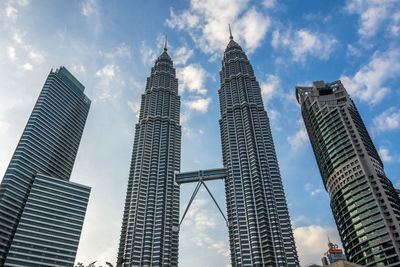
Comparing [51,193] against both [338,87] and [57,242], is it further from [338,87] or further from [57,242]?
[338,87]

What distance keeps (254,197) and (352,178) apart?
47445mm

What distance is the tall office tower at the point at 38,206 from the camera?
145125 mm

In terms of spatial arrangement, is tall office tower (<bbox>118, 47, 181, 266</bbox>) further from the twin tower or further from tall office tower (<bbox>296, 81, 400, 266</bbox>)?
tall office tower (<bbox>296, 81, 400, 266</bbox>)

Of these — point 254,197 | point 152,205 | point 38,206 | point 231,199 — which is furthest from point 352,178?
point 38,206

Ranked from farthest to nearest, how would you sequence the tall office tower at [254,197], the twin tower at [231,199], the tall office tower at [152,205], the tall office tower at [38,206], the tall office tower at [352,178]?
1. the tall office tower at [152,205]
2. the twin tower at [231,199]
3. the tall office tower at [38,206]
4. the tall office tower at [254,197]
5. the tall office tower at [352,178]

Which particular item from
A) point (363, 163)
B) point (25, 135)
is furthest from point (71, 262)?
point (363, 163)

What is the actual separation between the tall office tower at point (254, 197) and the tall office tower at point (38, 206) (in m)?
81.6

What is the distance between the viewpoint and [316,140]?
171625 millimetres

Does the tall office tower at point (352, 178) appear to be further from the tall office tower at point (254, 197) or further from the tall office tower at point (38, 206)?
the tall office tower at point (38, 206)

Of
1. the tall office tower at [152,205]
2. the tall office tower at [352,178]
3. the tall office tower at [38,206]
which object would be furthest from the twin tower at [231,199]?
the tall office tower at [38,206]

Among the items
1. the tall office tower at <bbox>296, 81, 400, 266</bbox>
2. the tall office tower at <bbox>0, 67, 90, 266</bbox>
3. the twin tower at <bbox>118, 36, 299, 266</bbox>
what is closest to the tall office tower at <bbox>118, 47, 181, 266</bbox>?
the twin tower at <bbox>118, 36, 299, 266</bbox>

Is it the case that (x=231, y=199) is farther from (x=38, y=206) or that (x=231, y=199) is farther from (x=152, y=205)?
(x=38, y=206)

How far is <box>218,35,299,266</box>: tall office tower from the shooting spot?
144875mm

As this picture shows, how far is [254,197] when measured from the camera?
162 m
